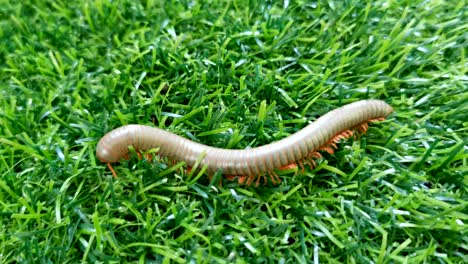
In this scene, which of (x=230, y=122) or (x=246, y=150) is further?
(x=230, y=122)

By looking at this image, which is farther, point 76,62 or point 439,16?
point 439,16

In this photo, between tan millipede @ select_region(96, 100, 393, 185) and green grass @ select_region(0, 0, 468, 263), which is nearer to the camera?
green grass @ select_region(0, 0, 468, 263)

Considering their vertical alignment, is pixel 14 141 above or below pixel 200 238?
above

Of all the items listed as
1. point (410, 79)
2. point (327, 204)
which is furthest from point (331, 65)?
point (327, 204)

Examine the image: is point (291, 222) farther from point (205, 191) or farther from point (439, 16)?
point (439, 16)
